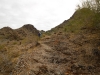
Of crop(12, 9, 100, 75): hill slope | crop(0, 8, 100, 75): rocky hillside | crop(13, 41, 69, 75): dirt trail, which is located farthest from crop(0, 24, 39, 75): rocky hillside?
crop(12, 9, 100, 75): hill slope

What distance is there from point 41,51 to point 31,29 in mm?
24816

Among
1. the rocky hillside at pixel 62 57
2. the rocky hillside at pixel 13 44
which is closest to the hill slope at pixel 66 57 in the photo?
the rocky hillside at pixel 62 57

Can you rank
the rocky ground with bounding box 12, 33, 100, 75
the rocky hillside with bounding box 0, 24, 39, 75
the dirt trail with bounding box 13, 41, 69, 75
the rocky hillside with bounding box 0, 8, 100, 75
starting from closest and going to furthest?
the dirt trail with bounding box 13, 41, 69, 75 → the rocky ground with bounding box 12, 33, 100, 75 → the rocky hillside with bounding box 0, 8, 100, 75 → the rocky hillside with bounding box 0, 24, 39, 75

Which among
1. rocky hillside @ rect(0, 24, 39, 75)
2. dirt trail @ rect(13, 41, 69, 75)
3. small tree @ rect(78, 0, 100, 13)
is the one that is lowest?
dirt trail @ rect(13, 41, 69, 75)

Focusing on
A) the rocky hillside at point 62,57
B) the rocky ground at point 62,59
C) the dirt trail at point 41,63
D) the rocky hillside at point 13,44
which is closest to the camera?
the dirt trail at point 41,63

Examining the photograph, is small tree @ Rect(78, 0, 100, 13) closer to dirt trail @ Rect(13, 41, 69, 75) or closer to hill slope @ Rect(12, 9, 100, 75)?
hill slope @ Rect(12, 9, 100, 75)

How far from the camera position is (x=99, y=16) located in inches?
607

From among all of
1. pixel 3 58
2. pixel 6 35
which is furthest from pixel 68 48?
pixel 6 35

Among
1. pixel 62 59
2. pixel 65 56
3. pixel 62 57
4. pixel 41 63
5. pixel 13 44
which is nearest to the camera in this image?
pixel 41 63

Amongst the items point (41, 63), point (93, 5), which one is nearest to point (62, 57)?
→ point (41, 63)

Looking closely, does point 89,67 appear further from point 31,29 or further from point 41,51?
point 31,29

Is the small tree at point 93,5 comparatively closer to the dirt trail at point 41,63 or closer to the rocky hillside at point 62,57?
the rocky hillside at point 62,57

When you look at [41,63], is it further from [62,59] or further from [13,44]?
[13,44]

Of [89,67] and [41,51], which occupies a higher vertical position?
[41,51]
